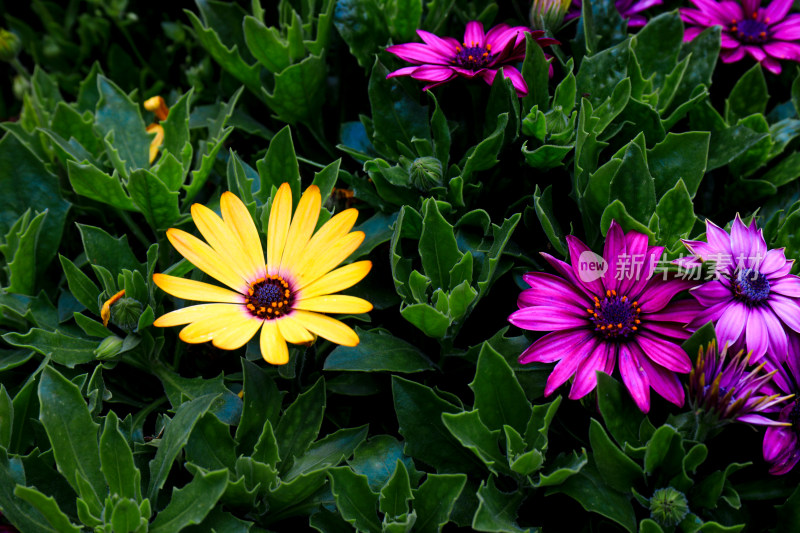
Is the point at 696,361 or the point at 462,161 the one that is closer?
the point at 696,361

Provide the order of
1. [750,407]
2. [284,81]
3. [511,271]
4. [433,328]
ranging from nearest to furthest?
[750,407] < [433,328] < [511,271] < [284,81]

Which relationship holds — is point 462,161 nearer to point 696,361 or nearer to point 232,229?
point 232,229

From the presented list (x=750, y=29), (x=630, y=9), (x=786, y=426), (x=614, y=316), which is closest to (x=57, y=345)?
(x=614, y=316)

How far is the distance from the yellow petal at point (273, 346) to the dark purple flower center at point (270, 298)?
0.06 m

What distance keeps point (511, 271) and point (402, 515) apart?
0.48m

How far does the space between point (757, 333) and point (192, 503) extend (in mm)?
809

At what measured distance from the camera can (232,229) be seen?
1.17m

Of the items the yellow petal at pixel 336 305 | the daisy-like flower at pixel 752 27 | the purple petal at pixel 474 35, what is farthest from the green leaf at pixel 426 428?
the daisy-like flower at pixel 752 27

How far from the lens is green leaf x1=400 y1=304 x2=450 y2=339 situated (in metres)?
1.07

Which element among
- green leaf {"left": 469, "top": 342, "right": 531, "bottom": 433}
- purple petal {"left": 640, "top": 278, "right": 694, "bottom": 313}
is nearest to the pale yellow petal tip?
green leaf {"left": 469, "top": 342, "right": 531, "bottom": 433}

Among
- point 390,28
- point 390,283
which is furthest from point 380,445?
point 390,28

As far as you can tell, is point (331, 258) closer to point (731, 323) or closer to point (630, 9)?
point (731, 323)

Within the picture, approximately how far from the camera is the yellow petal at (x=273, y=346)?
961 millimetres

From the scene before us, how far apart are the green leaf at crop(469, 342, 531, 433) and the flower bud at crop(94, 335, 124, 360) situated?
0.57 m
